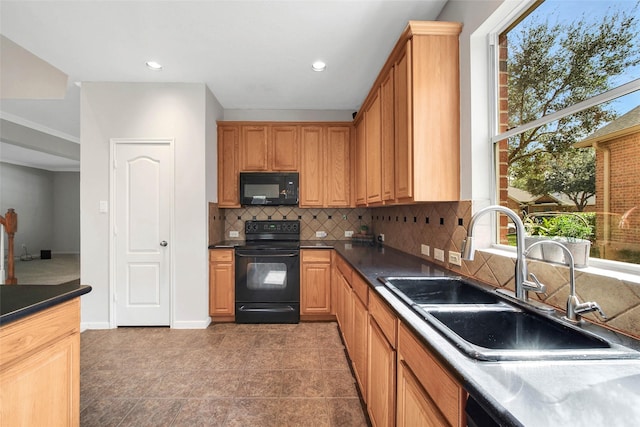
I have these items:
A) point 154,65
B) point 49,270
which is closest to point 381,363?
point 154,65

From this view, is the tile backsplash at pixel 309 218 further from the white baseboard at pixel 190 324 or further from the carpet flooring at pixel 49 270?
the carpet flooring at pixel 49 270

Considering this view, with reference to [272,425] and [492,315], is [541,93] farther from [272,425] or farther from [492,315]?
[272,425]

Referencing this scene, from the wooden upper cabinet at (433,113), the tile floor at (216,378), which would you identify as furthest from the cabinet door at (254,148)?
the wooden upper cabinet at (433,113)

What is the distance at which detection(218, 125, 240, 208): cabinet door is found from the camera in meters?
3.67

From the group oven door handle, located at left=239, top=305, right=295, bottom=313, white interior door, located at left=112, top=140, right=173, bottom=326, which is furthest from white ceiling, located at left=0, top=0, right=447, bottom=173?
oven door handle, located at left=239, top=305, right=295, bottom=313

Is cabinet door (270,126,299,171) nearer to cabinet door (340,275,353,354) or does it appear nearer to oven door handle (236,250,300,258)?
oven door handle (236,250,300,258)

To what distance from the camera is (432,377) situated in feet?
2.88

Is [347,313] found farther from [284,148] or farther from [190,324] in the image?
[284,148]

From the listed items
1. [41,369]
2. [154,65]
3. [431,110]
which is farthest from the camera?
[154,65]

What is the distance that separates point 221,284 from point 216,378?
123 cm

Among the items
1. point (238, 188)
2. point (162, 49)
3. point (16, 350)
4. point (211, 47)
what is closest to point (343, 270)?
point (238, 188)

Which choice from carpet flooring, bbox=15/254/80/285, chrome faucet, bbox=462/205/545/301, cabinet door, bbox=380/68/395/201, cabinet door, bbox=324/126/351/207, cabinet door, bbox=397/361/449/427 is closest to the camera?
cabinet door, bbox=397/361/449/427

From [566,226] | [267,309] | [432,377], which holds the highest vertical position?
[566,226]

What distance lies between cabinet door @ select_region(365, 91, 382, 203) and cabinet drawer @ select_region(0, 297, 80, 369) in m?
2.18
